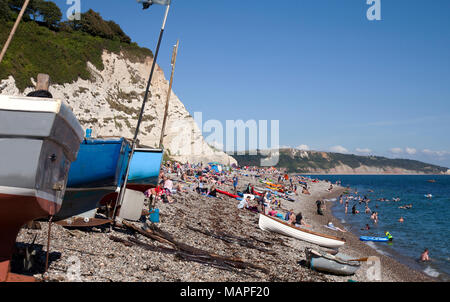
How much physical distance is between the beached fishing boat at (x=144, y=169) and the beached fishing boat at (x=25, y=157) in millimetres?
10365

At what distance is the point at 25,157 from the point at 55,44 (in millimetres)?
42886

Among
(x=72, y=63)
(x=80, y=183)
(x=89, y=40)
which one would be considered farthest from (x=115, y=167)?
(x=89, y=40)

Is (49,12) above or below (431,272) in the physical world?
above

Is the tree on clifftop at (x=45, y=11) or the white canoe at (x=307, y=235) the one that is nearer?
the white canoe at (x=307, y=235)

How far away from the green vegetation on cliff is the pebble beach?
2494 cm

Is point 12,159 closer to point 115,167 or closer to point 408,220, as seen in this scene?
point 115,167

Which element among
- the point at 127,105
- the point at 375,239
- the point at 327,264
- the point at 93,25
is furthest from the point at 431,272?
the point at 93,25

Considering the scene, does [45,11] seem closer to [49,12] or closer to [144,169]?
[49,12]

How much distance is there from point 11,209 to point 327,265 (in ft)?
41.3

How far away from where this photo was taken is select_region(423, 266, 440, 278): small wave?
→ 18875 mm

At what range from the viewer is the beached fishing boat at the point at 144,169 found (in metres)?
16.6

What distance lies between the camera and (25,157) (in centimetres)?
543

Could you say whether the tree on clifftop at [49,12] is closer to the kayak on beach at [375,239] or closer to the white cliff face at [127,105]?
the white cliff face at [127,105]

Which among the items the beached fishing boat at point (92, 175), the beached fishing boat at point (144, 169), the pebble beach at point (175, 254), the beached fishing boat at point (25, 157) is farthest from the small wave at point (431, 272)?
the beached fishing boat at point (25, 157)
